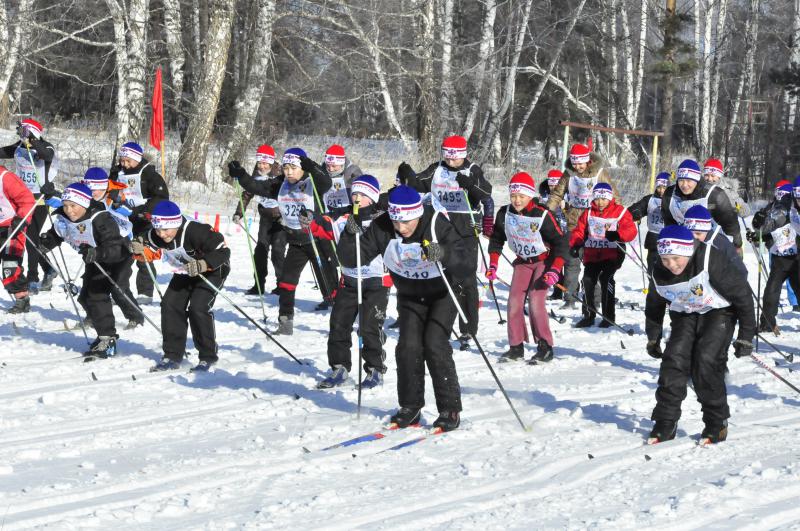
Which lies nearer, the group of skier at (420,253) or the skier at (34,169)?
the group of skier at (420,253)

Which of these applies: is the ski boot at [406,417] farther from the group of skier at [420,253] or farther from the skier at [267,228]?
the skier at [267,228]

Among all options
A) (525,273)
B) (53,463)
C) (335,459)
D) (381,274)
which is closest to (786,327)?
(525,273)

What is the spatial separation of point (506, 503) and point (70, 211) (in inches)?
215

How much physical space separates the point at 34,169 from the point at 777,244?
8329 mm

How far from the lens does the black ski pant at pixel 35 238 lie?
1207cm

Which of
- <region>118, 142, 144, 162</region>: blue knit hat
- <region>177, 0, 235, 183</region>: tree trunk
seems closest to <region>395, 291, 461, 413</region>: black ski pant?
<region>118, 142, 144, 162</region>: blue knit hat

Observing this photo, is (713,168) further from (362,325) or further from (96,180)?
(96,180)

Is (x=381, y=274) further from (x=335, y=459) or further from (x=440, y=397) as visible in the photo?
(x=335, y=459)

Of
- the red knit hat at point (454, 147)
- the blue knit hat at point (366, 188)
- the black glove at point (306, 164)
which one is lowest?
the blue knit hat at point (366, 188)

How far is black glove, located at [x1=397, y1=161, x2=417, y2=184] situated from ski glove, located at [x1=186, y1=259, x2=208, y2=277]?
2877 mm

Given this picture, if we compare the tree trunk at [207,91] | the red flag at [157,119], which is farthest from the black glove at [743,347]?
the tree trunk at [207,91]

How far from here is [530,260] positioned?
949 centimetres

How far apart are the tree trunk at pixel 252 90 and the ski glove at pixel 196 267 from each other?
39.0ft

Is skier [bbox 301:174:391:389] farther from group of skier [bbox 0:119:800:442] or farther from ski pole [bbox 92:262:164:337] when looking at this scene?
ski pole [bbox 92:262:164:337]
